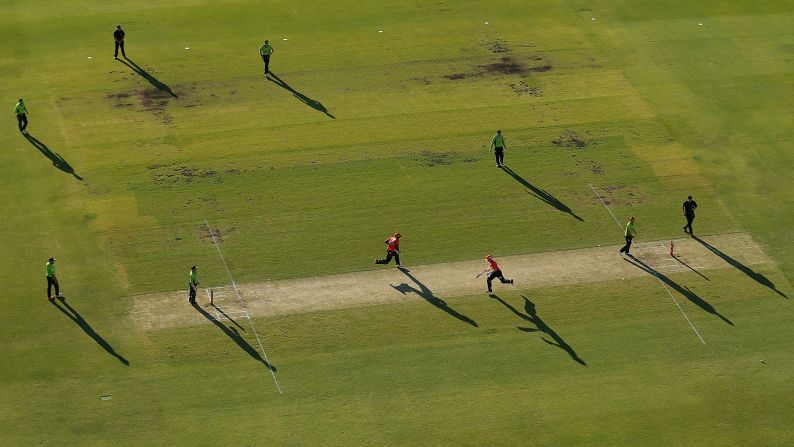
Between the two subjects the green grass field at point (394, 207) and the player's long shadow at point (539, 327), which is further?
the player's long shadow at point (539, 327)

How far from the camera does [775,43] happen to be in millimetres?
69688

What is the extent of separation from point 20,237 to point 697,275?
1180 inches

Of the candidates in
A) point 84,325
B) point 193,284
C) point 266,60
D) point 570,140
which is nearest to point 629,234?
point 570,140

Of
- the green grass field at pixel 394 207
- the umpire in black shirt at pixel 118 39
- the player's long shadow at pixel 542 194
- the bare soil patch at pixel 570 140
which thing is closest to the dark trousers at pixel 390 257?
the green grass field at pixel 394 207

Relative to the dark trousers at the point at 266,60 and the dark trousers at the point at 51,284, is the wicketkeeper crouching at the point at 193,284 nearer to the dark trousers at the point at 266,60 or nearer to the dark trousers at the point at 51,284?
the dark trousers at the point at 51,284

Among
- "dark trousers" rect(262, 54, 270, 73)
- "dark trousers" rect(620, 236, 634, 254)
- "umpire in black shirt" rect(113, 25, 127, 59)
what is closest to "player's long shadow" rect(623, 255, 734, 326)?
"dark trousers" rect(620, 236, 634, 254)

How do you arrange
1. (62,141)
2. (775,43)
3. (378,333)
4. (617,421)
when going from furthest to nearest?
(775,43)
(62,141)
(378,333)
(617,421)

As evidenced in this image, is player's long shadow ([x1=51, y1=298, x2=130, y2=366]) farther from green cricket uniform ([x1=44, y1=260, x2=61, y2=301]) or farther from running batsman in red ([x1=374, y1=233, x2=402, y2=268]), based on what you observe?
running batsman in red ([x1=374, y1=233, x2=402, y2=268])

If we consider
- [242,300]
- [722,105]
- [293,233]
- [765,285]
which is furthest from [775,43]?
[242,300]

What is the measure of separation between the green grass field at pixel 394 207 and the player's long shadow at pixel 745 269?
0.51 feet

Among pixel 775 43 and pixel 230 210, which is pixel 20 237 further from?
pixel 775 43

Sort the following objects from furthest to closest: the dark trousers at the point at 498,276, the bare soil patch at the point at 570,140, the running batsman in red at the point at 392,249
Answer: the bare soil patch at the point at 570,140 → the running batsman in red at the point at 392,249 → the dark trousers at the point at 498,276

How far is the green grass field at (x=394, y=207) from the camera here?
4266cm

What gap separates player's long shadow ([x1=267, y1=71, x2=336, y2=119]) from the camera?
62188 mm
